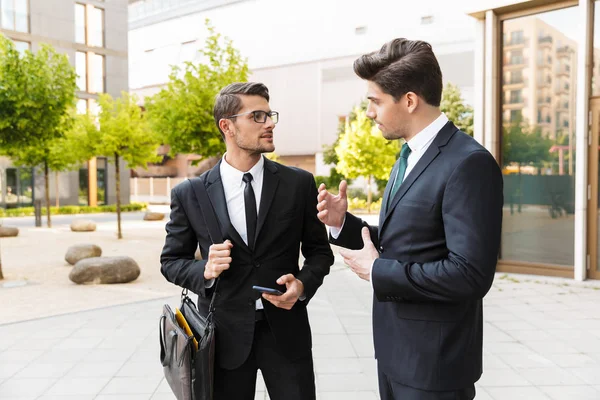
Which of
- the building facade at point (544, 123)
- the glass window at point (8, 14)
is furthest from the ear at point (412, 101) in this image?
the glass window at point (8, 14)

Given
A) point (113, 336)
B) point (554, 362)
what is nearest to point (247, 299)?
point (554, 362)

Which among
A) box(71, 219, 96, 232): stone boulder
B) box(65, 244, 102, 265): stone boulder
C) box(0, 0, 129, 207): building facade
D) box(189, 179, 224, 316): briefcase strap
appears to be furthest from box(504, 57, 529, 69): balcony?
box(0, 0, 129, 207): building facade

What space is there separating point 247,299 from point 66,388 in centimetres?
312

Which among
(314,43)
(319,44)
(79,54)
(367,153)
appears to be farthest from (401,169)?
(314,43)

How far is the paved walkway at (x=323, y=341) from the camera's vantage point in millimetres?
4688

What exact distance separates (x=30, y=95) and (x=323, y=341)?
8.21 m

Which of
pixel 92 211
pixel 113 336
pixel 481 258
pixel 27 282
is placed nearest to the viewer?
pixel 481 258

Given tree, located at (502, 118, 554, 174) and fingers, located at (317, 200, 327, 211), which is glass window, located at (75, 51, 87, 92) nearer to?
tree, located at (502, 118, 554, 174)

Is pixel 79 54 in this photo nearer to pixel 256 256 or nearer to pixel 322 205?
pixel 256 256

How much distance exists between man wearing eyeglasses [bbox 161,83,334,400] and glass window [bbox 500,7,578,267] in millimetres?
8493

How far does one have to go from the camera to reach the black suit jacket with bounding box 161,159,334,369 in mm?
2461

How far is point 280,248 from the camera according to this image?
2553 mm

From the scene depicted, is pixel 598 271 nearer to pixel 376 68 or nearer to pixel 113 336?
pixel 113 336

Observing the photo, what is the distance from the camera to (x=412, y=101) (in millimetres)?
1890
